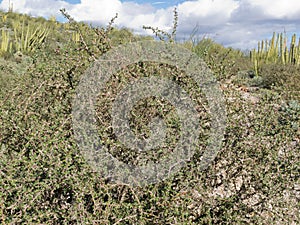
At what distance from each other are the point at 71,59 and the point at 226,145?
1335 millimetres

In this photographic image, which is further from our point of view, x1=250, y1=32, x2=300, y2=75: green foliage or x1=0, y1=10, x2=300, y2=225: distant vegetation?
x1=250, y1=32, x2=300, y2=75: green foliage

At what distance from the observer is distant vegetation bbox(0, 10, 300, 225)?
7.97 ft

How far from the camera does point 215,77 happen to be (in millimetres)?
3156

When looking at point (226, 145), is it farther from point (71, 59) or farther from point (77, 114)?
point (71, 59)

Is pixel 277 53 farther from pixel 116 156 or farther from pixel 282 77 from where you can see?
pixel 116 156

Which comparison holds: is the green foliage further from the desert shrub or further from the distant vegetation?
the distant vegetation

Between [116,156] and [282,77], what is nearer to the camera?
[116,156]

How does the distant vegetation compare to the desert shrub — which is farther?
the desert shrub

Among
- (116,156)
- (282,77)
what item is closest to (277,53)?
(282,77)

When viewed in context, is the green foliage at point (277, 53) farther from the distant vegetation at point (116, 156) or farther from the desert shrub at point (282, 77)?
the distant vegetation at point (116, 156)

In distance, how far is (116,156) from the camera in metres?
2.71

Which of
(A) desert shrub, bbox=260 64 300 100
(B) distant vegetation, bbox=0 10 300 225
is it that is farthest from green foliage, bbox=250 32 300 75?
(B) distant vegetation, bbox=0 10 300 225

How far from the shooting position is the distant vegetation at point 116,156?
7.97 ft

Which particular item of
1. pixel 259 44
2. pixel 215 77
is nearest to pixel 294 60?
pixel 259 44
